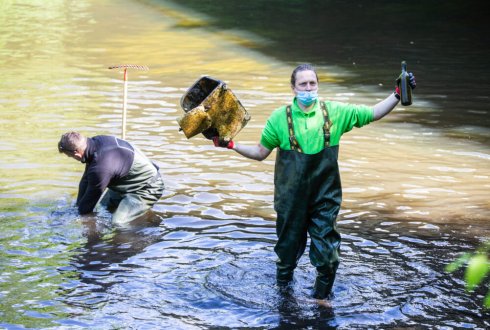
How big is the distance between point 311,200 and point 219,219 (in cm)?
293

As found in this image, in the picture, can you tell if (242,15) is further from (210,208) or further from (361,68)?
(210,208)

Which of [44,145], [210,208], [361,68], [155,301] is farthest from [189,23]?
[155,301]

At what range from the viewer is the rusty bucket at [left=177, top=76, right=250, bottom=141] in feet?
21.2

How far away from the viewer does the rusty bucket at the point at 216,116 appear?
645 centimetres

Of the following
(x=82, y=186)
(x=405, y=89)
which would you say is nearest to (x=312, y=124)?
(x=405, y=89)

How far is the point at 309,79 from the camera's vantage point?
20.5 feet

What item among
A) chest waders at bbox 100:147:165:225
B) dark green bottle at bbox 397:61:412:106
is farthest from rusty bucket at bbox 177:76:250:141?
chest waders at bbox 100:147:165:225

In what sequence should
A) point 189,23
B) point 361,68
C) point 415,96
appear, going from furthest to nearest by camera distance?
1. point 189,23
2. point 361,68
3. point 415,96

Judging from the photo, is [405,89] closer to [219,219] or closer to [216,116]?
[216,116]

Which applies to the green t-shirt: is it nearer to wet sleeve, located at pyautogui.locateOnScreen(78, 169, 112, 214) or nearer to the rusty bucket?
the rusty bucket

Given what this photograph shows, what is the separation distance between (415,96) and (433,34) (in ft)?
24.9

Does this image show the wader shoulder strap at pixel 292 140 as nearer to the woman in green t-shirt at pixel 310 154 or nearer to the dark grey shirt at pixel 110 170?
the woman in green t-shirt at pixel 310 154

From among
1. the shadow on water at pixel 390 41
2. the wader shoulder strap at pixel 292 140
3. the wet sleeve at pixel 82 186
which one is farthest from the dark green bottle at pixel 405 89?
the shadow on water at pixel 390 41

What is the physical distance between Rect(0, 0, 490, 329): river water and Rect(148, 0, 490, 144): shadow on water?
197mm
